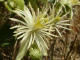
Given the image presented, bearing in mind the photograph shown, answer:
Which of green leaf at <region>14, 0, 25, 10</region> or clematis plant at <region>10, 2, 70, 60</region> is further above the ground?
green leaf at <region>14, 0, 25, 10</region>

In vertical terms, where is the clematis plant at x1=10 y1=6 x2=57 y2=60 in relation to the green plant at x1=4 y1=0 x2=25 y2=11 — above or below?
below

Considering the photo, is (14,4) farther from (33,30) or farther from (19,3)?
(33,30)

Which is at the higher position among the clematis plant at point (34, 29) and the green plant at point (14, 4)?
the green plant at point (14, 4)

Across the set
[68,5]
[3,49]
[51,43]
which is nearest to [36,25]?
[68,5]

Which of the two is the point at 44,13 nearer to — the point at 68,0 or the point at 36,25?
the point at 36,25

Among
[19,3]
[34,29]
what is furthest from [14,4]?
[34,29]

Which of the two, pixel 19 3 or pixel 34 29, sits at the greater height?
pixel 19 3

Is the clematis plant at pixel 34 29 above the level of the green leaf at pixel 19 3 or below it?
below

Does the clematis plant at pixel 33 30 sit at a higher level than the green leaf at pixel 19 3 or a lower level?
lower

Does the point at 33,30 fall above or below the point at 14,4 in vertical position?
below

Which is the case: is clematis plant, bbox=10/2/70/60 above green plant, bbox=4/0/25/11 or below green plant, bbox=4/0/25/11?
below

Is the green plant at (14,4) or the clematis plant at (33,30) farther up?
the green plant at (14,4)
